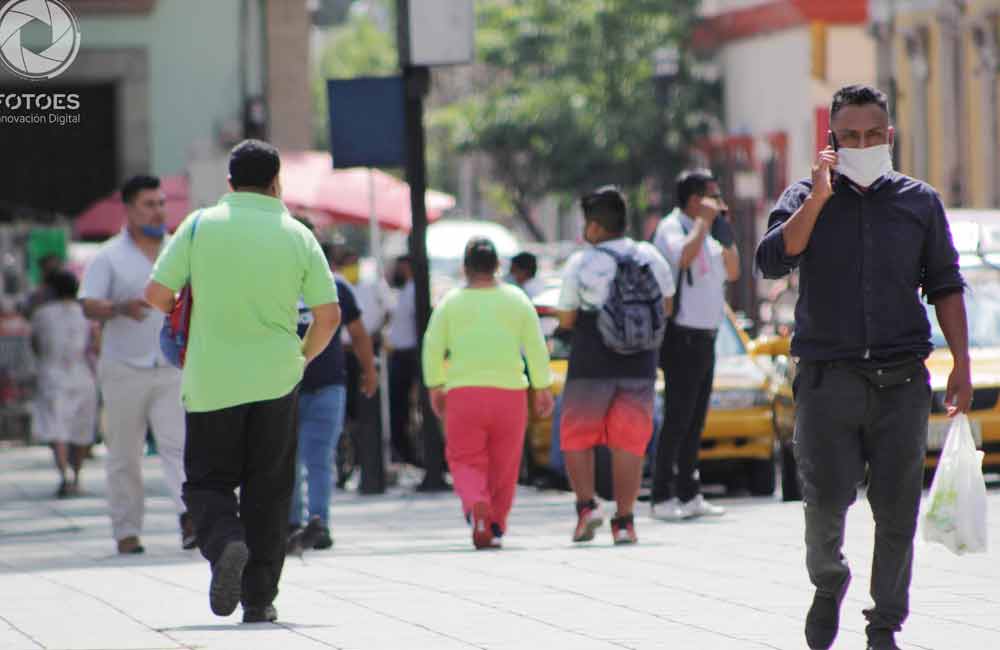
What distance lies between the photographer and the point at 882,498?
26.8ft

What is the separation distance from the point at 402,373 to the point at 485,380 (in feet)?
23.0

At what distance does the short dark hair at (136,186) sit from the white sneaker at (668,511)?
3.53 meters

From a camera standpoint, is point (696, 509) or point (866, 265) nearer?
point (866, 265)

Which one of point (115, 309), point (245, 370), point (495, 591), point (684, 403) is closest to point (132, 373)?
point (115, 309)

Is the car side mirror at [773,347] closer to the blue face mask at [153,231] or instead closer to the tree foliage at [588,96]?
the blue face mask at [153,231]

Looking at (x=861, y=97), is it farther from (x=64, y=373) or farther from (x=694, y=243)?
(x=64, y=373)

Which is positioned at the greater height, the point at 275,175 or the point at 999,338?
the point at 275,175

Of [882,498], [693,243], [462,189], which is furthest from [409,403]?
[462,189]

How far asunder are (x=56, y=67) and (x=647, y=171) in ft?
104

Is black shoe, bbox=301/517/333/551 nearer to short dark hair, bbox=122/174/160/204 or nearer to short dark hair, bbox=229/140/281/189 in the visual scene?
short dark hair, bbox=122/174/160/204

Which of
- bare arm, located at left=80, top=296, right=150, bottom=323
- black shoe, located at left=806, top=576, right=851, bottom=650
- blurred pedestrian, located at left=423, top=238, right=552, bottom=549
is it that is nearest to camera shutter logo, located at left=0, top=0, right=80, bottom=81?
bare arm, located at left=80, top=296, right=150, bottom=323

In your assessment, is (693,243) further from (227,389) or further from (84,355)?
(84,355)

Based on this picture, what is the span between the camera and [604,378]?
13.3 m

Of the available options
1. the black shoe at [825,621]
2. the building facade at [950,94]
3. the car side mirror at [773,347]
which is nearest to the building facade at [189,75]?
the building facade at [950,94]
